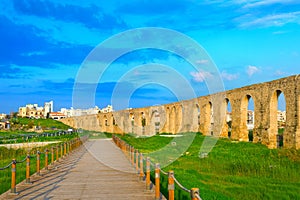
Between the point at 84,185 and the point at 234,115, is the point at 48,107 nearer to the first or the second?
the point at 234,115

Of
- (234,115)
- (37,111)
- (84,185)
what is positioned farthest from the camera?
(37,111)

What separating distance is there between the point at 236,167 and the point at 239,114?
15.5 meters

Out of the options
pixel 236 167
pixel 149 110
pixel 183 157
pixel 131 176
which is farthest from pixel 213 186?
pixel 149 110

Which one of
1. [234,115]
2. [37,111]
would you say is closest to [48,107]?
[37,111]

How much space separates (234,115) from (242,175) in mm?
17565

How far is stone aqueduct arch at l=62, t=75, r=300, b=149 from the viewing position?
22.5 metres

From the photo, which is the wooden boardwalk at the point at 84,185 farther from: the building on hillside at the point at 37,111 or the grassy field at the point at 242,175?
the building on hillside at the point at 37,111

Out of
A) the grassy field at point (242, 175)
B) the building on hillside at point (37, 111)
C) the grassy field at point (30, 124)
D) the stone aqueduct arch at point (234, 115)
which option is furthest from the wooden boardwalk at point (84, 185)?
the building on hillside at point (37, 111)

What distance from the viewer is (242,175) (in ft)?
47.8

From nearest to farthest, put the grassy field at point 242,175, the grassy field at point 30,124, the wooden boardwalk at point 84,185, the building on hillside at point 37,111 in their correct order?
the wooden boardwalk at point 84,185, the grassy field at point 242,175, the grassy field at point 30,124, the building on hillside at point 37,111

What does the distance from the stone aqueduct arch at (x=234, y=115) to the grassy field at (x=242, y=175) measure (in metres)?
4.12

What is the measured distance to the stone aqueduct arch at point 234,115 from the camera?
22.5 metres

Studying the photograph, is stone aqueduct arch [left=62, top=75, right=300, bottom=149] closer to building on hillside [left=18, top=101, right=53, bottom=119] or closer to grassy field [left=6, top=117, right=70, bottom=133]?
grassy field [left=6, top=117, right=70, bottom=133]

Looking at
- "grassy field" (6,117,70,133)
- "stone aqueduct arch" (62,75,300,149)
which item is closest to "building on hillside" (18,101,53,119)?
"grassy field" (6,117,70,133)
